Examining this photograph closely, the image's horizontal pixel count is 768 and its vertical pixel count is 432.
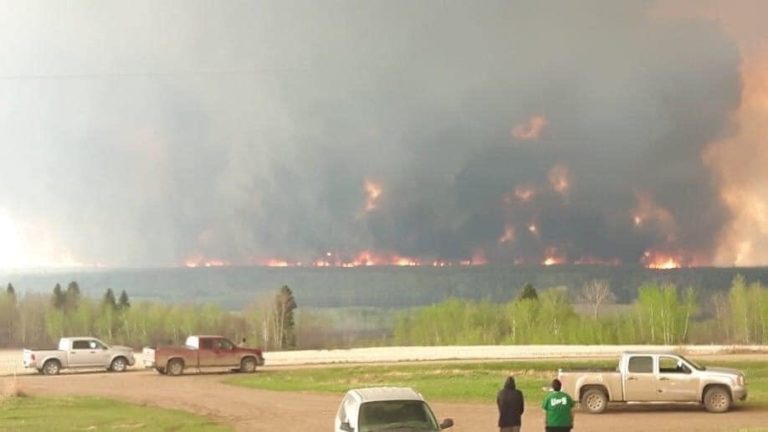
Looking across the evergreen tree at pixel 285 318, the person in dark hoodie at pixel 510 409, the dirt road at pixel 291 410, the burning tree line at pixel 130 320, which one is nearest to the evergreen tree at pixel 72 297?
the burning tree line at pixel 130 320

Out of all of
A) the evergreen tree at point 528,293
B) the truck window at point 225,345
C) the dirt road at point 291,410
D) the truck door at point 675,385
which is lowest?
the dirt road at point 291,410

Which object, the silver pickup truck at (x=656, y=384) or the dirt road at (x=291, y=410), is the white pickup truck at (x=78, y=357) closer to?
the dirt road at (x=291, y=410)

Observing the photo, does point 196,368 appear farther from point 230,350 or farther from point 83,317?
point 83,317

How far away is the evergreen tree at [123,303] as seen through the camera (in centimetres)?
9681

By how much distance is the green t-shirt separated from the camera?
16.6 m

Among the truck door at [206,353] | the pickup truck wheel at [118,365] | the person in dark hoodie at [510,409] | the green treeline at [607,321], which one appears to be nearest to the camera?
the person in dark hoodie at [510,409]

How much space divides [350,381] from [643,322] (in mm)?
55692

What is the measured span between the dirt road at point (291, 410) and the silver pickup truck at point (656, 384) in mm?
495

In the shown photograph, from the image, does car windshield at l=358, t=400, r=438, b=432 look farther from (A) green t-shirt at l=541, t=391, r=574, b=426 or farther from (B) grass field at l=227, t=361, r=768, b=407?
(B) grass field at l=227, t=361, r=768, b=407

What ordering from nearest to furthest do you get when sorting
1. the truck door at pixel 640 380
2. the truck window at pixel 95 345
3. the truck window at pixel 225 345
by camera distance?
the truck door at pixel 640 380 < the truck window at pixel 225 345 < the truck window at pixel 95 345

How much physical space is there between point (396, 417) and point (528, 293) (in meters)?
84.1

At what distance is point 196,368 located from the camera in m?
46.3

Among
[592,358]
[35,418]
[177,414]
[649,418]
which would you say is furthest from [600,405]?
[592,358]

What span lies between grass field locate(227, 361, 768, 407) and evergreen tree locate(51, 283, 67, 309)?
5937cm
